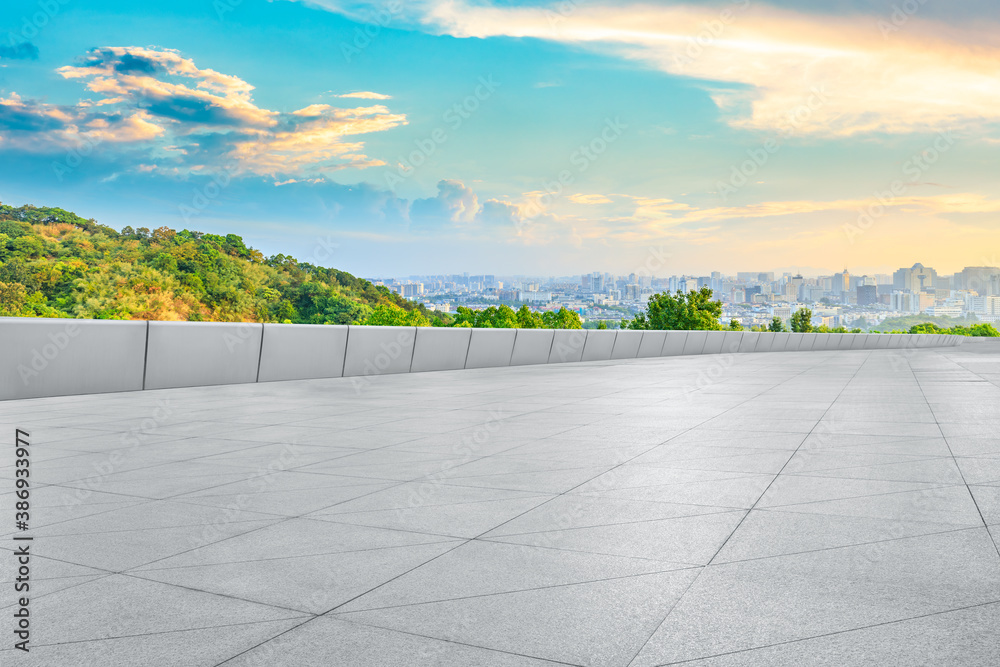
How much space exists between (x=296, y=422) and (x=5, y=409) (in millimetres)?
4240

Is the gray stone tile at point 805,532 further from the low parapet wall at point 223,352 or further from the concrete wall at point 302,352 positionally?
the concrete wall at point 302,352

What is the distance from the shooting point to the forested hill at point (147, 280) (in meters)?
65.6

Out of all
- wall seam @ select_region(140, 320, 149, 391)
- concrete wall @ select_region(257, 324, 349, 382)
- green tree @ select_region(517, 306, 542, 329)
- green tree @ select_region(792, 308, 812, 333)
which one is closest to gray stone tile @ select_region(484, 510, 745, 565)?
wall seam @ select_region(140, 320, 149, 391)

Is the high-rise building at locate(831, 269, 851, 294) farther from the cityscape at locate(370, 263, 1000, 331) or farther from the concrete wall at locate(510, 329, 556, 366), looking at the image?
the concrete wall at locate(510, 329, 556, 366)

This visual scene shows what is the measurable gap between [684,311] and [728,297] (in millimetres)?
22053

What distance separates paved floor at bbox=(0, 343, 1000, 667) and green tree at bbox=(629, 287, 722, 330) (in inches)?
3659

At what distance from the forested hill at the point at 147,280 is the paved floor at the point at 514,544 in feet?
187

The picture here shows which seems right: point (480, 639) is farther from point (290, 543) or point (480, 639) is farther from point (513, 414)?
point (513, 414)

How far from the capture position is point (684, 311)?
3947 inches

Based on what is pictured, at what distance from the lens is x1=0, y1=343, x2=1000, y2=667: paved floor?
8.50 feet

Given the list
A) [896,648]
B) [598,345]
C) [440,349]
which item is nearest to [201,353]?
[440,349]

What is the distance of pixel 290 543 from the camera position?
12.3ft

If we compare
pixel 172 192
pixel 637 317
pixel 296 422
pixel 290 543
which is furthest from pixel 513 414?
pixel 172 192

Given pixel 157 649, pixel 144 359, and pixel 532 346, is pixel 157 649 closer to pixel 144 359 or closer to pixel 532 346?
pixel 144 359
